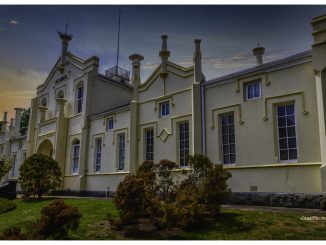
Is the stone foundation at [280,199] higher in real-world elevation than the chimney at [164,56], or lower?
lower

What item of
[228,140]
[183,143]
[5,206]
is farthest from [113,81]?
[228,140]

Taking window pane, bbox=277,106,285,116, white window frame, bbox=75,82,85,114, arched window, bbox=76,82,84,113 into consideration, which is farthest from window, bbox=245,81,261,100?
arched window, bbox=76,82,84,113

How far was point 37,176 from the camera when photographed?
19.5 meters

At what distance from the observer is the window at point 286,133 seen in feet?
40.9

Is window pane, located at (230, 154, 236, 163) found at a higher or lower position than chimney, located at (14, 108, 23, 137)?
lower

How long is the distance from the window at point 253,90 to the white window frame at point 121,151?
28.3ft

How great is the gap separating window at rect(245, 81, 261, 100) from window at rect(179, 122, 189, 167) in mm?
3583

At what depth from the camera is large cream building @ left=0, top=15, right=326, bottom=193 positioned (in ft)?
39.5

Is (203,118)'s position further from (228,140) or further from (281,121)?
(281,121)

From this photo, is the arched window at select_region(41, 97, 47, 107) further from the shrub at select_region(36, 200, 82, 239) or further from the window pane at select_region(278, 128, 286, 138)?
the window pane at select_region(278, 128, 286, 138)

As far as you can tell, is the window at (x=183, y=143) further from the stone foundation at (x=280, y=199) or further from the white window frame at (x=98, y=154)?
the white window frame at (x=98, y=154)

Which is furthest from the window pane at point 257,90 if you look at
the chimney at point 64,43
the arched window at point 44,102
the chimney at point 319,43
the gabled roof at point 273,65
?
the arched window at point 44,102

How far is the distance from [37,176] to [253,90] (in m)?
13.7

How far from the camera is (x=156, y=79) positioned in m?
18.2
